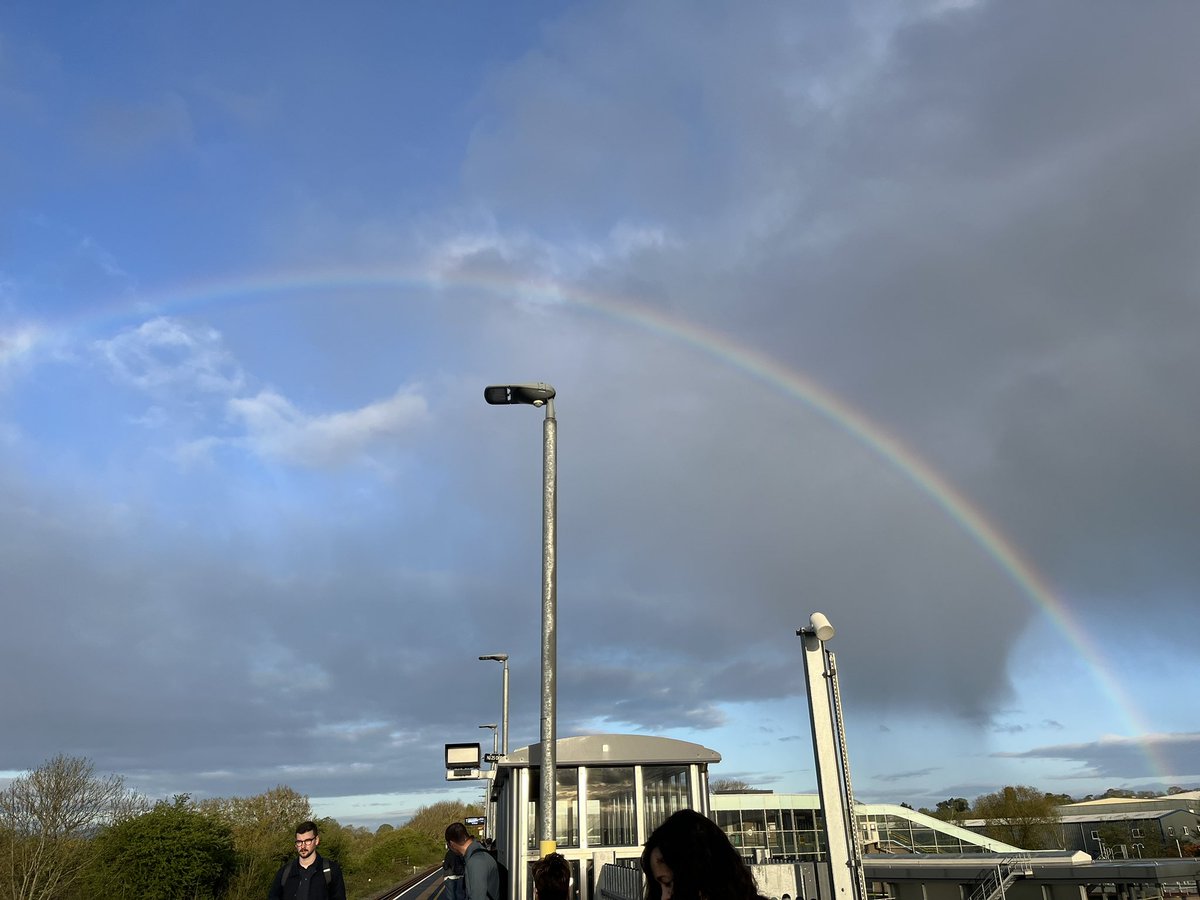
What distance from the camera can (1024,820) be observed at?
247 ft

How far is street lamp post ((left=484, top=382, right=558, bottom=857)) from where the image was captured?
9922mm

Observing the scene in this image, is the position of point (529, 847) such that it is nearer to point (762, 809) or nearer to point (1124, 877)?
point (1124, 877)

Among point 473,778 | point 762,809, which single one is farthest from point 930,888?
point 473,778

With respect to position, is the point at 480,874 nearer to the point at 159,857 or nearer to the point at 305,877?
the point at 305,877

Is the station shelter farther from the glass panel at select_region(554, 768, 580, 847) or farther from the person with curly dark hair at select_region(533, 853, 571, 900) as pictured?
the person with curly dark hair at select_region(533, 853, 571, 900)

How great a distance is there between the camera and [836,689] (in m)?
8.56

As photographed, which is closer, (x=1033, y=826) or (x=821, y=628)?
→ (x=821, y=628)

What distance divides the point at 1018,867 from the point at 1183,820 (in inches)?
2536

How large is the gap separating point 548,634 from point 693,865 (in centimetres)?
791

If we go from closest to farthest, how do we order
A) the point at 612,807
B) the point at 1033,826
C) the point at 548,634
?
the point at 548,634
the point at 612,807
the point at 1033,826

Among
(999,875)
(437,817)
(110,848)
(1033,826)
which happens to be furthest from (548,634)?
(437,817)

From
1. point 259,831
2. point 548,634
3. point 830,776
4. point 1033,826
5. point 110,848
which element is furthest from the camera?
point 1033,826

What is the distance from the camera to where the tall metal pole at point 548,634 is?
32.3ft

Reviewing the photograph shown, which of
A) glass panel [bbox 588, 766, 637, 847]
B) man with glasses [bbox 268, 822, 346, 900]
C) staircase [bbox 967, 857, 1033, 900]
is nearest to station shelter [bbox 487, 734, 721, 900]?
glass panel [bbox 588, 766, 637, 847]
